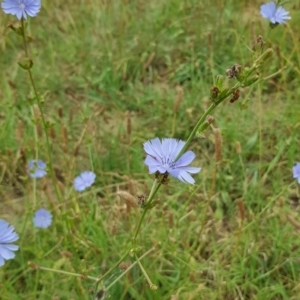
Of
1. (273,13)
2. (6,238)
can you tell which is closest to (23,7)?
(6,238)

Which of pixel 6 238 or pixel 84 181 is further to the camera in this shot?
pixel 84 181

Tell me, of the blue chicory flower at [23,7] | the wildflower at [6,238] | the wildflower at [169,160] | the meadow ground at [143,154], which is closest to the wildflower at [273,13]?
the meadow ground at [143,154]

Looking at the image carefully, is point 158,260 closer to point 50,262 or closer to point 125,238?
point 125,238

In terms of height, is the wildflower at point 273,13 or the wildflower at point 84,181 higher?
the wildflower at point 273,13

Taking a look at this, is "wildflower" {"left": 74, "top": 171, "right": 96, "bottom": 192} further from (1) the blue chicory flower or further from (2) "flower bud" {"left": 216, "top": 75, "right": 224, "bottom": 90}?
(2) "flower bud" {"left": 216, "top": 75, "right": 224, "bottom": 90}

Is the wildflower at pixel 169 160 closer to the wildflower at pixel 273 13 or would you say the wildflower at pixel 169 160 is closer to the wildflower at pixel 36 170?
the wildflower at pixel 36 170

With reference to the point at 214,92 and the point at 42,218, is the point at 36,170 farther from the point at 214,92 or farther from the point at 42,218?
the point at 214,92

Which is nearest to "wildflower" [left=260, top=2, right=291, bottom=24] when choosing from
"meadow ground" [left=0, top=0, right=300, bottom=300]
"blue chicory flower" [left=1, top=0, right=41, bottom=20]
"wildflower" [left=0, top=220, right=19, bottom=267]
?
"meadow ground" [left=0, top=0, right=300, bottom=300]
